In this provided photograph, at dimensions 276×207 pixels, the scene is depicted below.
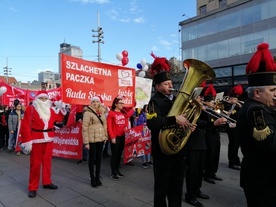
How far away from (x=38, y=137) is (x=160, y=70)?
2.97 m

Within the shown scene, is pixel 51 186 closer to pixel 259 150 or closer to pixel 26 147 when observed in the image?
pixel 26 147

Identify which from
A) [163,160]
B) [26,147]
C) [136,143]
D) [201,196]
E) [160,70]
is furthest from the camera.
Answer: [136,143]

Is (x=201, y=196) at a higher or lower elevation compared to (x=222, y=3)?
lower

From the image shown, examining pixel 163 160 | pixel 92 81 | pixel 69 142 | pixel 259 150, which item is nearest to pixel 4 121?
pixel 69 142

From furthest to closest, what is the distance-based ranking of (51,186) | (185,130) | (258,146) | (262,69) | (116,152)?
(116,152)
(51,186)
(185,130)
(262,69)
(258,146)

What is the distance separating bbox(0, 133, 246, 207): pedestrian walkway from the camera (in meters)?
4.29

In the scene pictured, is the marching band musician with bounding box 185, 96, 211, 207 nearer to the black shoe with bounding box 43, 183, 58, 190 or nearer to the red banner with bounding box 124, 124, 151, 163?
the red banner with bounding box 124, 124, 151, 163

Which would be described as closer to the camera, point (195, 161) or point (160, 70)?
point (160, 70)

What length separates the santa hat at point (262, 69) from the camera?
7.20ft

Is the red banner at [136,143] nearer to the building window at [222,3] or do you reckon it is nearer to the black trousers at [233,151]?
the black trousers at [233,151]

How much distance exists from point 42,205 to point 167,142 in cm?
267

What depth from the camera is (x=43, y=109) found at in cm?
515

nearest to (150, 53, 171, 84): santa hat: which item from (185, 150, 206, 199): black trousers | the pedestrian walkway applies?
(185, 150, 206, 199): black trousers

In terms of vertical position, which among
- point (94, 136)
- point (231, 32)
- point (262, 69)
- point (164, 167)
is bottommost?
point (164, 167)
